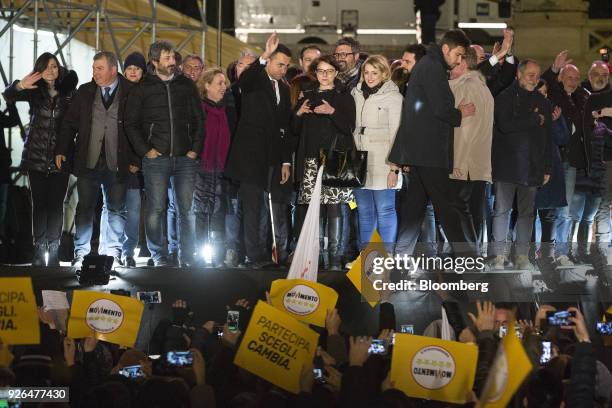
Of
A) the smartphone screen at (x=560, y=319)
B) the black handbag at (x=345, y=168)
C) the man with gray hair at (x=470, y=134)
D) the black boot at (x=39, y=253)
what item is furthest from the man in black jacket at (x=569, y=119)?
the black boot at (x=39, y=253)

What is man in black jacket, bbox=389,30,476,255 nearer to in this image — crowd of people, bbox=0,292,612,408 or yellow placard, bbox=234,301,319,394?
crowd of people, bbox=0,292,612,408

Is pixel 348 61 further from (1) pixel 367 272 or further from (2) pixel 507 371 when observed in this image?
(2) pixel 507 371

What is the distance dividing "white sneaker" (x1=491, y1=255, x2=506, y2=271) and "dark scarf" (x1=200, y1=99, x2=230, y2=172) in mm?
2558

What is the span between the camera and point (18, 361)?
788cm

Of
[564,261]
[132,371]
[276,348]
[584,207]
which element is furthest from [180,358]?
[584,207]

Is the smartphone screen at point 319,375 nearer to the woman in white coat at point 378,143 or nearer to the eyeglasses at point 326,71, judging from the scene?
the woman in white coat at point 378,143

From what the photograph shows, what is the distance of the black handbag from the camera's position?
9.87 m

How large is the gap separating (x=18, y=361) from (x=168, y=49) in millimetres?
3324

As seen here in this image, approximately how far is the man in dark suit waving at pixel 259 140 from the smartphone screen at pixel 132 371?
2652 mm

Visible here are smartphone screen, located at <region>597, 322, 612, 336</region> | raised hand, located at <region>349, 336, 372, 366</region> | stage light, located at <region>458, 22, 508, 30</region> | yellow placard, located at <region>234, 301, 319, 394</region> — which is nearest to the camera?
raised hand, located at <region>349, 336, 372, 366</region>

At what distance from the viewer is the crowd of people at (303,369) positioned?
648cm

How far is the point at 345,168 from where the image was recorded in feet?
32.4

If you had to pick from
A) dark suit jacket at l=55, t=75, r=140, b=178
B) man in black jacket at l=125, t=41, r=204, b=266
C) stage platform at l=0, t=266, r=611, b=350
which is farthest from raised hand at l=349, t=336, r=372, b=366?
dark suit jacket at l=55, t=75, r=140, b=178

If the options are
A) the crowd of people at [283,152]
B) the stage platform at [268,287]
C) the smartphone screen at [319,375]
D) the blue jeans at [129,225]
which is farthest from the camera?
the blue jeans at [129,225]
